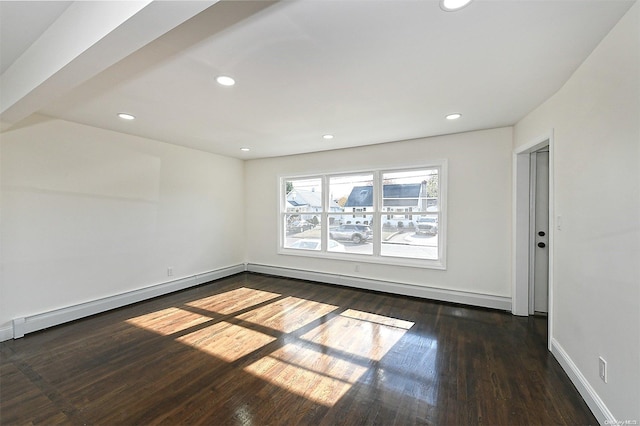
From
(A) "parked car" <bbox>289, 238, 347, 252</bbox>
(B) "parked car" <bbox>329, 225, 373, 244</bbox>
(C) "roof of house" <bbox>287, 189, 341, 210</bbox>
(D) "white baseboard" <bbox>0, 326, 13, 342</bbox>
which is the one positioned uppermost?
(C) "roof of house" <bbox>287, 189, 341, 210</bbox>

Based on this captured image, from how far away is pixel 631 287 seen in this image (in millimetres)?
1505

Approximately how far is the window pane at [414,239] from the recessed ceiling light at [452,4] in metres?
3.14

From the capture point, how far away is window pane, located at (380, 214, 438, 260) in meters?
4.17

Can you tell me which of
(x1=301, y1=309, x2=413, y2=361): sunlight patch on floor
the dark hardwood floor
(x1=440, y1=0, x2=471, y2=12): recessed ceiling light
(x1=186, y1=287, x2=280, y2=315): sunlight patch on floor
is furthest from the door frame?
(x1=186, y1=287, x2=280, y2=315): sunlight patch on floor

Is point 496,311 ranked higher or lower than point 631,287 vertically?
lower

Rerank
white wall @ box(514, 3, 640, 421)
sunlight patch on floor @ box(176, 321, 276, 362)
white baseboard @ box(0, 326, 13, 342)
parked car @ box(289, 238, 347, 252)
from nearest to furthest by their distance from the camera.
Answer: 1. white wall @ box(514, 3, 640, 421)
2. sunlight patch on floor @ box(176, 321, 276, 362)
3. white baseboard @ box(0, 326, 13, 342)
4. parked car @ box(289, 238, 347, 252)

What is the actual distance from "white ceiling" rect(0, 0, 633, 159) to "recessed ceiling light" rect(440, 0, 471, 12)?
3cm

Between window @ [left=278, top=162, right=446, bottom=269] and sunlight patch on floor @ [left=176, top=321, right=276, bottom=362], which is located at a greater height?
window @ [left=278, top=162, right=446, bottom=269]

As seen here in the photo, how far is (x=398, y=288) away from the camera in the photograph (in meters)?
4.33

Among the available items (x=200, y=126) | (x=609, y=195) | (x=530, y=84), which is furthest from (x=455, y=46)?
(x=200, y=126)

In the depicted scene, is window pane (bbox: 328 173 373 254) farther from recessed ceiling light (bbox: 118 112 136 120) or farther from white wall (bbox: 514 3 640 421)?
recessed ceiling light (bbox: 118 112 136 120)

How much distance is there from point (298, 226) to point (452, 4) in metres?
4.53

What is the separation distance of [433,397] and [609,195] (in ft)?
6.09

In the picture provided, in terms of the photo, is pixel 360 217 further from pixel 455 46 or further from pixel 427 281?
pixel 455 46
